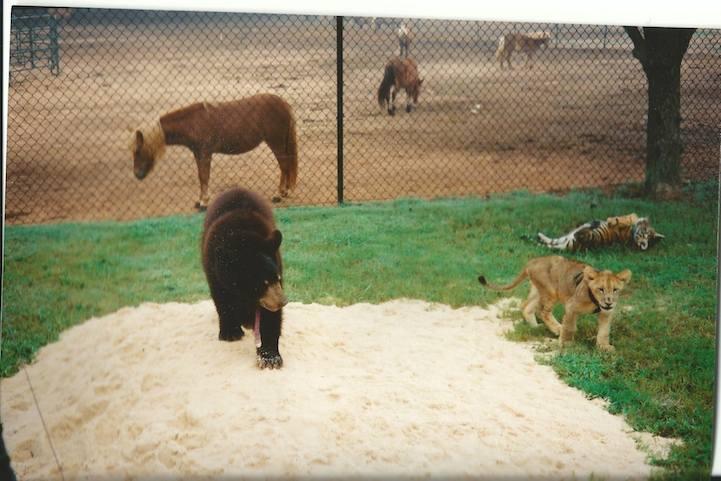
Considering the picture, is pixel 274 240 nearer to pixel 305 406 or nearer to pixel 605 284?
pixel 305 406

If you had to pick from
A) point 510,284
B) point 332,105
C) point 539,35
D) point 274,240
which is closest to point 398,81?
Result: point 332,105

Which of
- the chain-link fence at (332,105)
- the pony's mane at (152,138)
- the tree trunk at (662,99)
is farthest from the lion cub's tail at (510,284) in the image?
the pony's mane at (152,138)

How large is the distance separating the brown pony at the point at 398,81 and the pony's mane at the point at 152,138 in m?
1.22

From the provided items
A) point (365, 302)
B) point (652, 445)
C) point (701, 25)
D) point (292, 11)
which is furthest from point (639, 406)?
point (292, 11)

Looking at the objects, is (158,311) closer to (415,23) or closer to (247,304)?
(247,304)

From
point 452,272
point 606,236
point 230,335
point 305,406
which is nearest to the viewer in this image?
point 305,406

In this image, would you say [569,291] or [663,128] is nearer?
[569,291]

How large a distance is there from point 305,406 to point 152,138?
1634 mm

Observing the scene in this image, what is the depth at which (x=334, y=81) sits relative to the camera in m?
4.68

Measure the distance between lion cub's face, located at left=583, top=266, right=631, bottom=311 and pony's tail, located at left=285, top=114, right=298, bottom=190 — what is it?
66.5 inches

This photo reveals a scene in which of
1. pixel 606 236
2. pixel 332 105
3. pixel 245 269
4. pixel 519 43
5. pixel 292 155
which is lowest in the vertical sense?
pixel 245 269

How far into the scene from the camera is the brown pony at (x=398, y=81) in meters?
4.57

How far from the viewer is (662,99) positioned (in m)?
4.77

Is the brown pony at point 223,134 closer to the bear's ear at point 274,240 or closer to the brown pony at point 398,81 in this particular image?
the bear's ear at point 274,240
